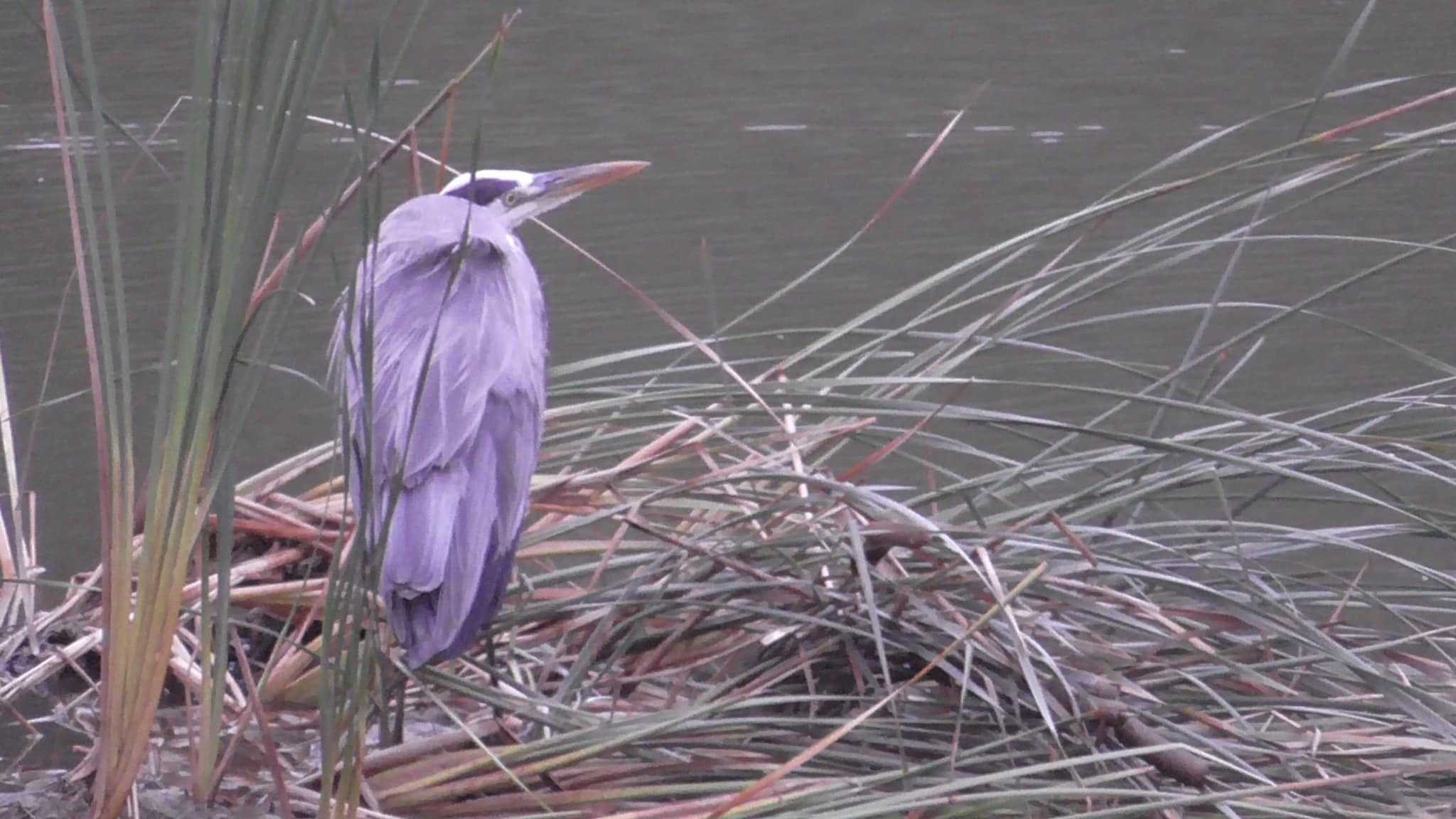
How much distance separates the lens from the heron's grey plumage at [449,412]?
1.80m

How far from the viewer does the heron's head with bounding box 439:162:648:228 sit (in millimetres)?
2621

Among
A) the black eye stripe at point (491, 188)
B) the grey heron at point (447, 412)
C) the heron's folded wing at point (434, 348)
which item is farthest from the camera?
the black eye stripe at point (491, 188)

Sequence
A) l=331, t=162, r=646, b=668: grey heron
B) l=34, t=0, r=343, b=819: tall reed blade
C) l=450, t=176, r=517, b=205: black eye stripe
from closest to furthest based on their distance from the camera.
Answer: l=34, t=0, r=343, b=819: tall reed blade, l=331, t=162, r=646, b=668: grey heron, l=450, t=176, r=517, b=205: black eye stripe

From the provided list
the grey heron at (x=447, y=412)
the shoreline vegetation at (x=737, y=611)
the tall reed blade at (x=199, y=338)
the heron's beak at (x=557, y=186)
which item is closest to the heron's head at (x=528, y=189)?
the heron's beak at (x=557, y=186)

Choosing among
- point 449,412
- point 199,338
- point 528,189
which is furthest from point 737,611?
point 528,189

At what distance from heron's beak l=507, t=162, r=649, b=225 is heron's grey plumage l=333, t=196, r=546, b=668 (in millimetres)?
295

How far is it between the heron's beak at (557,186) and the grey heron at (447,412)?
26cm

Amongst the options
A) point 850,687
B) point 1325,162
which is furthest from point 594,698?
point 1325,162

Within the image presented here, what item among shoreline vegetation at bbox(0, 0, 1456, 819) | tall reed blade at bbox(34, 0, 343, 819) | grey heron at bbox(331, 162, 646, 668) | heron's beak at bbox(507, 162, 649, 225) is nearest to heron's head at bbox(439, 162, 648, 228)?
heron's beak at bbox(507, 162, 649, 225)

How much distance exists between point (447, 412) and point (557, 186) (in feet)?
2.54

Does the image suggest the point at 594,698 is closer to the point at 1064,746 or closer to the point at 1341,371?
the point at 1064,746

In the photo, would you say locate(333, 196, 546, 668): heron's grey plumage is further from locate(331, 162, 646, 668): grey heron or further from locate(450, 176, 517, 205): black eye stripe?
locate(450, 176, 517, 205): black eye stripe

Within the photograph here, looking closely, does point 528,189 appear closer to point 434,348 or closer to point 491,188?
point 491,188

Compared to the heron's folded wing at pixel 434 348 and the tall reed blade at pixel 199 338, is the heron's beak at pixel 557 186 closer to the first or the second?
the heron's folded wing at pixel 434 348
